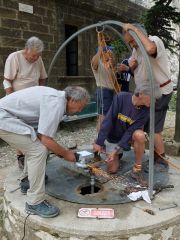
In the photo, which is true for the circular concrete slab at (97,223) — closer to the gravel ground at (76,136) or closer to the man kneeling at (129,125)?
the man kneeling at (129,125)

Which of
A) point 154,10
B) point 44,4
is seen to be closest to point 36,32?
point 44,4

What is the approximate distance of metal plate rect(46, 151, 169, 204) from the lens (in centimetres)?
279

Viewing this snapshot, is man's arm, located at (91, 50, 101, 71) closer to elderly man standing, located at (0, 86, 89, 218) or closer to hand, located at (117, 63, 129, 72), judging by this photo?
hand, located at (117, 63, 129, 72)

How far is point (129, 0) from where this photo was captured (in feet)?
31.4

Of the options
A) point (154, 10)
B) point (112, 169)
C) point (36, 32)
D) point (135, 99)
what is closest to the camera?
point (135, 99)

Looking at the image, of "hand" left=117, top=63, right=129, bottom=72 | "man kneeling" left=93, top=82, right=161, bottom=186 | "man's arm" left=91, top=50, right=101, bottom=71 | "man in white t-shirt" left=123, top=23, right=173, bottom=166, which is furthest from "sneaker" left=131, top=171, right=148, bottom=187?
"man's arm" left=91, top=50, right=101, bottom=71

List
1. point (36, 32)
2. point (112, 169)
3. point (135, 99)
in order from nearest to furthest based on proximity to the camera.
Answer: point (135, 99) < point (112, 169) < point (36, 32)

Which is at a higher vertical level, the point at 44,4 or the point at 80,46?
the point at 44,4

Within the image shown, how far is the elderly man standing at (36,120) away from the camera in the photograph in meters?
2.33

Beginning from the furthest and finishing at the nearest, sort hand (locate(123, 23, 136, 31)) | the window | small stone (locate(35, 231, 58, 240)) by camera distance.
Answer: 1. the window
2. hand (locate(123, 23, 136, 31))
3. small stone (locate(35, 231, 58, 240))

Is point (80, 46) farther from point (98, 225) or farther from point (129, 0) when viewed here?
point (98, 225)

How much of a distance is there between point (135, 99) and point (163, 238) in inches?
53.6

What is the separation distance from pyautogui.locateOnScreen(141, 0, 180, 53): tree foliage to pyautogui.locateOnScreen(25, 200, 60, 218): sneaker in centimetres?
421

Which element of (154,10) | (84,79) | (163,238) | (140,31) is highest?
(154,10)
